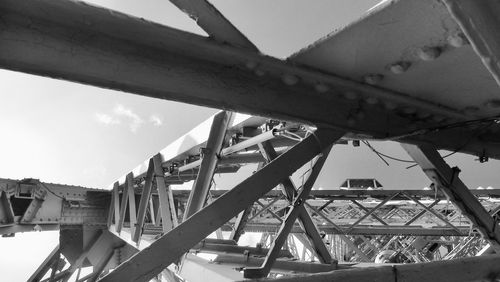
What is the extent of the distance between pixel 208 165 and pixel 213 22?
242 cm

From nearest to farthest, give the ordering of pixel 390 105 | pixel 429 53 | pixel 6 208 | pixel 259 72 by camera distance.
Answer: pixel 429 53
pixel 259 72
pixel 390 105
pixel 6 208

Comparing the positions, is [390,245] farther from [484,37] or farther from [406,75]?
[484,37]

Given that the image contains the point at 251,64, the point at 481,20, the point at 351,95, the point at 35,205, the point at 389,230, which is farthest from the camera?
the point at 389,230

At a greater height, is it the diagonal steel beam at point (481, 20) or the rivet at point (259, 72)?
the rivet at point (259, 72)

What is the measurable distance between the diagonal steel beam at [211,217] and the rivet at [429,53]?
117 centimetres

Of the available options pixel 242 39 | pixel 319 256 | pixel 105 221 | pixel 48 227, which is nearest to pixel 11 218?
pixel 48 227

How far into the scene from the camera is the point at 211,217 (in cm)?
310

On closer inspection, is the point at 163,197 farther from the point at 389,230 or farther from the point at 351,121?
the point at 389,230

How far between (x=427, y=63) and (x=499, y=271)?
6.28 feet

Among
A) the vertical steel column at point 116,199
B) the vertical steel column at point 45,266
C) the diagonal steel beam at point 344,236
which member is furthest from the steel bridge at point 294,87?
the vertical steel column at point 45,266

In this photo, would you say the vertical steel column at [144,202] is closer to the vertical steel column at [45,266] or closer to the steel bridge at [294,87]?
the steel bridge at [294,87]

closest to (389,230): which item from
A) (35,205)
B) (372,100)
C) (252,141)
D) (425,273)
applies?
(252,141)

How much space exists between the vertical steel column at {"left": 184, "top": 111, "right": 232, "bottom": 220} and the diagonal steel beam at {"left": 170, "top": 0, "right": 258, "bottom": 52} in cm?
204

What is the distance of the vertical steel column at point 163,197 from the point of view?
612 centimetres
